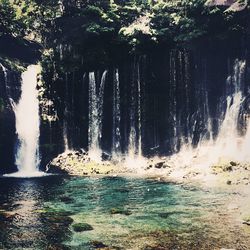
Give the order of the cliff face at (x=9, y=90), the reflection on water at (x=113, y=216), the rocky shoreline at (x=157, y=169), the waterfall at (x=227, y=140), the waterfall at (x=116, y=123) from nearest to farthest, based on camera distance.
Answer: the reflection on water at (x=113, y=216), the rocky shoreline at (x=157, y=169), the waterfall at (x=227, y=140), the cliff face at (x=9, y=90), the waterfall at (x=116, y=123)

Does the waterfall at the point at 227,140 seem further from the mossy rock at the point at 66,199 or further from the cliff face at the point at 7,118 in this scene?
the cliff face at the point at 7,118

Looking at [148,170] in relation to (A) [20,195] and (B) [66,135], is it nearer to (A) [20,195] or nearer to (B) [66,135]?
(B) [66,135]

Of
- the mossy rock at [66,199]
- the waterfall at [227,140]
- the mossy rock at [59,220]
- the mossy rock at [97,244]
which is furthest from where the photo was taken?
the waterfall at [227,140]

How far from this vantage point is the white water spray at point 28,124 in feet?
167

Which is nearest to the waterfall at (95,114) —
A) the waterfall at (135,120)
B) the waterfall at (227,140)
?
the waterfall at (135,120)

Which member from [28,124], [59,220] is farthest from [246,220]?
[28,124]

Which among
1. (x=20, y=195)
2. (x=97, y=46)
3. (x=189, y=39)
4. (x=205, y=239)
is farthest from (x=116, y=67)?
(x=205, y=239)

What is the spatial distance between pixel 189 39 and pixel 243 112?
34.7ft

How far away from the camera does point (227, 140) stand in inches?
1917

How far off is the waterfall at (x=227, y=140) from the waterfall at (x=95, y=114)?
9522mm

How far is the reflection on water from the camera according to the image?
72.1 ft

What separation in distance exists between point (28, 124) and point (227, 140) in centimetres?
2373

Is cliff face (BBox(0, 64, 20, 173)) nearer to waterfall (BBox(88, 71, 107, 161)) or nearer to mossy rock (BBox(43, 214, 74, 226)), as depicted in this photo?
waterfall (BBox(88, 71, 107, 161))

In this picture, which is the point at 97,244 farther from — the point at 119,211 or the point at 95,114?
the point at 95,114
